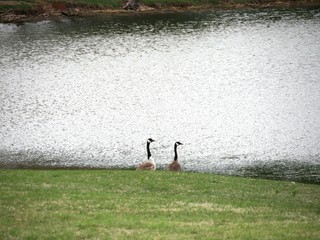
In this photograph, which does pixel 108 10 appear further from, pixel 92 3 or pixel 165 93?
pixel 165 93

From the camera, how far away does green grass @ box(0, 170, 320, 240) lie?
852 inches

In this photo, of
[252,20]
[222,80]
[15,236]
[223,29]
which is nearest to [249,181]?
[15,236]

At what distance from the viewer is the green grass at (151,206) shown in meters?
21.6

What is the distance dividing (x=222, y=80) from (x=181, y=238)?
164ft

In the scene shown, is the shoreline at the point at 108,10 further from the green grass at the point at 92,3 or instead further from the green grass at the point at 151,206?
the green grass at the point at 151,206

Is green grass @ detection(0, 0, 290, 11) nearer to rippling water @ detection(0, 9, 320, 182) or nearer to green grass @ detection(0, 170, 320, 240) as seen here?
rippling water @ detection(0, 9, 320, 182)

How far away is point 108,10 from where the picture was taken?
369 feet

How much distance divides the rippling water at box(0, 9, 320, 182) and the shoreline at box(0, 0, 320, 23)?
13.8 feet

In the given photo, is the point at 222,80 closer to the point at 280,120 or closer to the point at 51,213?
the point at 280,120

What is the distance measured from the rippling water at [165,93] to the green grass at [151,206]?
8.25 meters

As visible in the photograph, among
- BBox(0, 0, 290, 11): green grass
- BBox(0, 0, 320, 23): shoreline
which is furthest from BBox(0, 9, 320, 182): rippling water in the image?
BBox(0, 0, 290, 11): green grass

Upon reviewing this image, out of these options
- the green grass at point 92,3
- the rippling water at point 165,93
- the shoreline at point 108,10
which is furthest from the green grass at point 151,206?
the green grass at point 92,3

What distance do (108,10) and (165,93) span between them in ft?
172

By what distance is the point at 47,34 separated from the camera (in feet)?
302
